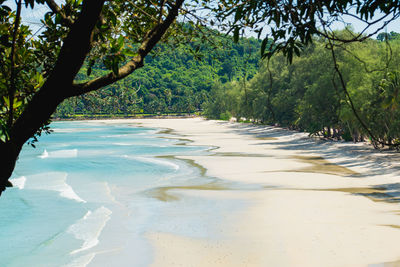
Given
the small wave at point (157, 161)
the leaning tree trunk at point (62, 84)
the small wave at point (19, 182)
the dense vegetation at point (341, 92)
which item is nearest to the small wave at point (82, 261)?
the dense vegetation at point (341, 92)

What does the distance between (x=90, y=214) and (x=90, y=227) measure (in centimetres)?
234

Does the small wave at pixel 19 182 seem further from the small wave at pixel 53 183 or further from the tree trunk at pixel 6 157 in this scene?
the tree trunk at pixel 6 157

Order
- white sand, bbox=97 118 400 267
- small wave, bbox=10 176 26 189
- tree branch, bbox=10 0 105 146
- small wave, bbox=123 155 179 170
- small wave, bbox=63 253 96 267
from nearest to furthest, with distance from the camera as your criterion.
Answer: tree branch, bbox=10 0 105 146 → white sand, bbox=97 118 400 267 → small wave, bbox=63 253 96 267 → small wave, bbox=10 176 26 189 → small wave, bbox=123 155 179 170

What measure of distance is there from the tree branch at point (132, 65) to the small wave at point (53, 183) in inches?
804

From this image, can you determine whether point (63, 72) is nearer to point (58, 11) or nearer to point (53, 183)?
point (58, 11)

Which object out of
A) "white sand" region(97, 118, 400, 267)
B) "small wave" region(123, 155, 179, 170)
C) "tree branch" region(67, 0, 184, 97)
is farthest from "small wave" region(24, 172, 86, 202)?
"tree branch" region(67, 0, 184, 97)

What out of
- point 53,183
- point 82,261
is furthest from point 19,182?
point 82,261

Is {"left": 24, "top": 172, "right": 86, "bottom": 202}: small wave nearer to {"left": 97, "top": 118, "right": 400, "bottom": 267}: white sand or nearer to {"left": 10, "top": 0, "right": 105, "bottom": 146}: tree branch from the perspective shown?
{"left": 97, "top": 118, "right": 400, "bottom": 267}: white sand

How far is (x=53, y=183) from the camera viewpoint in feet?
97.5

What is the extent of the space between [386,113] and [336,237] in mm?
21434

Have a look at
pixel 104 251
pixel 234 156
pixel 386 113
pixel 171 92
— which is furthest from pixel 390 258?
pixel 171 92

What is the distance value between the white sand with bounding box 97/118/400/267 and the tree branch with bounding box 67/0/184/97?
962 cm

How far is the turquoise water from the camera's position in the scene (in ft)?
47.5

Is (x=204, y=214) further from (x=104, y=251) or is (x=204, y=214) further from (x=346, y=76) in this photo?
(x=346, y=76)
